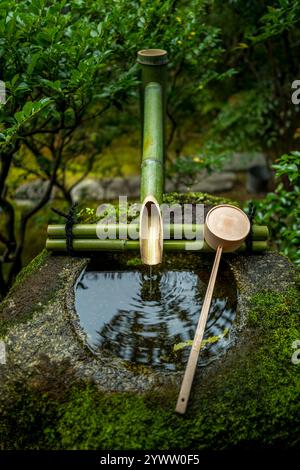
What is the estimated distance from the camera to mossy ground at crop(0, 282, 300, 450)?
2.04 m

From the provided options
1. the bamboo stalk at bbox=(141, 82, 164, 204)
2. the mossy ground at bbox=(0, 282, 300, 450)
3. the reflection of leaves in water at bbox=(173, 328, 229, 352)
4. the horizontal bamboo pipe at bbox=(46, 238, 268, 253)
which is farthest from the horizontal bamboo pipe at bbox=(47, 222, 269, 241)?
the mossy ground at bbox=(0, 282, 300, 450)

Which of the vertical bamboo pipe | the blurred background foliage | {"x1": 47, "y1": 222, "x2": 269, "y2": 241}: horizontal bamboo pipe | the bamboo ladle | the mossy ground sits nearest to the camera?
the mossy ground

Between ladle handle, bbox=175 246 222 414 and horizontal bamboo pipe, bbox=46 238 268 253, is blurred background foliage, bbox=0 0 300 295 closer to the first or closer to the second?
horizontal bamboo pipe, bbox=46 238 268 253

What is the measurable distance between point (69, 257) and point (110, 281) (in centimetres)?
34

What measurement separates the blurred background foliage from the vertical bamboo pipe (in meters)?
0.16

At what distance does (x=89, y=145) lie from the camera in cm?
616

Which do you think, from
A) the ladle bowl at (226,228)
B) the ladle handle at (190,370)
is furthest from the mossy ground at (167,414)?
the ladle bowl at (226,228)

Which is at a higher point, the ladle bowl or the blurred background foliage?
the blurred background foliage

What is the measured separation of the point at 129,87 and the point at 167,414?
2.99 metres

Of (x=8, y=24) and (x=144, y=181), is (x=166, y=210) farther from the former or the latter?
(x=8, y=24)

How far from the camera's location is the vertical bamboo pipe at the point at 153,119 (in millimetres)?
3266

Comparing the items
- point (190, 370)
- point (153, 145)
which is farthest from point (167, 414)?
point (153, 145)

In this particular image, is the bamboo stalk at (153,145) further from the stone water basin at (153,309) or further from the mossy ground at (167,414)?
the mossy ground at (167,414)
